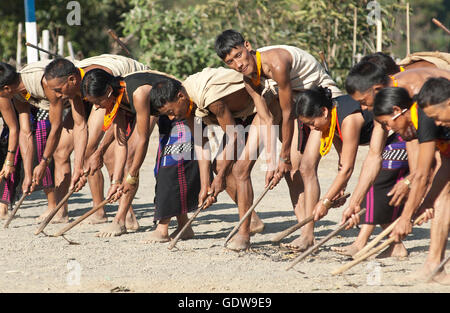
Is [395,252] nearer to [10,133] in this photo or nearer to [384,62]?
[384,62]

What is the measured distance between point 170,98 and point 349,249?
162 centimetres

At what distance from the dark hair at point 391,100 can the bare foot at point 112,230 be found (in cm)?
Result: 274

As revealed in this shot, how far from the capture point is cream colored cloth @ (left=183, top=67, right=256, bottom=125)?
18.5 ft

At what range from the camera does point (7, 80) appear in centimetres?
654

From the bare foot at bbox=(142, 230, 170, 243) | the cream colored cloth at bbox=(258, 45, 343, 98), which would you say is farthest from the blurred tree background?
the bare foot at bbox=(142, 230, 170, 243)

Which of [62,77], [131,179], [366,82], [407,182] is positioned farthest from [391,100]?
[62,77]

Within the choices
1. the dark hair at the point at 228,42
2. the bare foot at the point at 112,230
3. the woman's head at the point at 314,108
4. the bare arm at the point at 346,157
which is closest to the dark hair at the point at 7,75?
the bare foot at the point at 112,230

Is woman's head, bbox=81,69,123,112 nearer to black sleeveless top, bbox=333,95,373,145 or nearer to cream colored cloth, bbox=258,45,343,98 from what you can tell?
cream colored cloth, bbox=258,45,343,98

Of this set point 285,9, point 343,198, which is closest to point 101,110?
point 343,198

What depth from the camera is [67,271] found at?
16.2 ft

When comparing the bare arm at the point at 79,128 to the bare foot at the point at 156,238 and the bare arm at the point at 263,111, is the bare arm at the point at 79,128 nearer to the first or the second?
the bare foot at the point at 156,238
